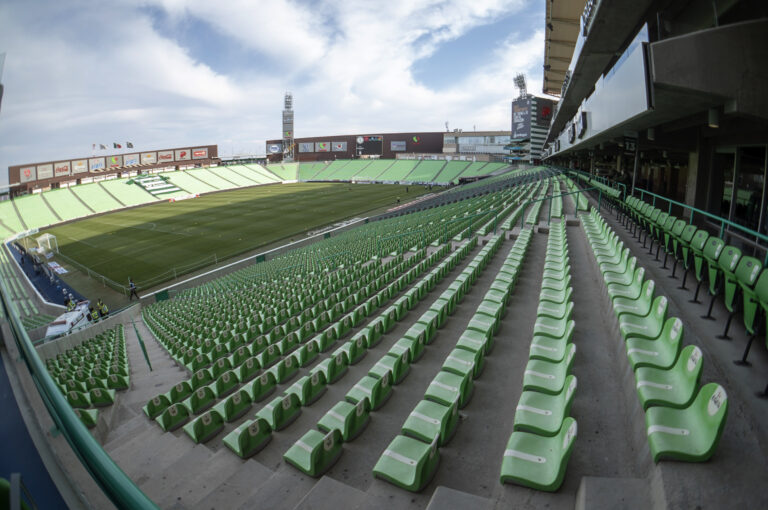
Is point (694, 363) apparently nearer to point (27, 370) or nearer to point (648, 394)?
point (648, 394)

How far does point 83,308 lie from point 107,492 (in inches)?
763

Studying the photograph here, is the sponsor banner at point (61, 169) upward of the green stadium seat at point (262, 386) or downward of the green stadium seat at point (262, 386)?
upward

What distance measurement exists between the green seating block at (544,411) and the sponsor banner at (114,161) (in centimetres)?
7817

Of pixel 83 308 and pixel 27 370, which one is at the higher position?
pixel 27 370

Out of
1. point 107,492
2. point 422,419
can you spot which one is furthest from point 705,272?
point 107,492

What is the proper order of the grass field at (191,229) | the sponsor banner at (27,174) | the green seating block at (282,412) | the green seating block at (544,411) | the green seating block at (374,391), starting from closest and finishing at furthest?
the green seating block at (544,411) → the green seating block at (374,391) → the green seating block at (282,412) → the grass field at (191,229) → the sponsor banner at (27,174)

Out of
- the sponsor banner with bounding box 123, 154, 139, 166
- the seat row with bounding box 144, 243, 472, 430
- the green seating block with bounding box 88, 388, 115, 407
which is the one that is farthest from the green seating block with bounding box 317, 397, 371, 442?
the sponsor banner with bounding box 123, 154, 139, 166

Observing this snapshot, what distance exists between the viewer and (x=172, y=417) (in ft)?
19.4

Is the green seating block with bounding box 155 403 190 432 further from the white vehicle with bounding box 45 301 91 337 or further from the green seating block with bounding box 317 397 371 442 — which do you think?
the white vehicle with bounding box 45 301 91 337

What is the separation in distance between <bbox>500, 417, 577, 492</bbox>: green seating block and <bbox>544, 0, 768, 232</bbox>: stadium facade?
5.55m

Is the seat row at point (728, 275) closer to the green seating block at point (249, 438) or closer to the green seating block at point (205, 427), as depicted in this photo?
the green seating block at point (249, 438)

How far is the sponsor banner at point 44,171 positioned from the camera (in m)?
53.0

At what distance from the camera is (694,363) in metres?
3.03

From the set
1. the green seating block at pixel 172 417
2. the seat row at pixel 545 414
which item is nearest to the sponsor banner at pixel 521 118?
the seat row at pixel 545 414
